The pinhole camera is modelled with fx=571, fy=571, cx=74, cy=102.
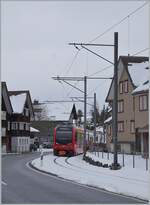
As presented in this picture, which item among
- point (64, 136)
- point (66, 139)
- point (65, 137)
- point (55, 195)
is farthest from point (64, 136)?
point (55, 195)

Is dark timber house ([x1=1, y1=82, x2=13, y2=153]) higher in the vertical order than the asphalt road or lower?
higher

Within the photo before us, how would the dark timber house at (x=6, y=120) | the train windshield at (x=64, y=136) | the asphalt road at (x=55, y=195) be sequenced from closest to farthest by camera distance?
the asphalt road at (x=55, y=195), the train windshield at (x=64, y=136), the dark timber house at (x=6, y=120)

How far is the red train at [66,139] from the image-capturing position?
58656 millimetres

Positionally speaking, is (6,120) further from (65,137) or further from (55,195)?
(55,195)

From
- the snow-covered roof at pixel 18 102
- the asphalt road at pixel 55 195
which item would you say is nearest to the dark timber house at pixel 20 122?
the snow-covered roof at pixel 18 102

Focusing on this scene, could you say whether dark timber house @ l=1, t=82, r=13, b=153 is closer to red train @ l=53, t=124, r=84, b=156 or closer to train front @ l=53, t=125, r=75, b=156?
red train @ l=53, t=124, r=84, b=156

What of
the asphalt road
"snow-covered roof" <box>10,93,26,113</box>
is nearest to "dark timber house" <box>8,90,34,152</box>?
"snow-covered roof" <box>10,93,26,113</box>

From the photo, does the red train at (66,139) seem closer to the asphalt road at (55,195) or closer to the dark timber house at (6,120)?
the dark timber house at (6,120)

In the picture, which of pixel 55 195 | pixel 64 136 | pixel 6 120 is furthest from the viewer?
pixel 6 120

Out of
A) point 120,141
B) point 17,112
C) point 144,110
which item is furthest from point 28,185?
point 17,112

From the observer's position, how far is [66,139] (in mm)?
58656

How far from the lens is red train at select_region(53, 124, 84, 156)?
58.7 metres

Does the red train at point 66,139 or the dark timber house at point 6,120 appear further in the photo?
the dark timber house at point 6,120

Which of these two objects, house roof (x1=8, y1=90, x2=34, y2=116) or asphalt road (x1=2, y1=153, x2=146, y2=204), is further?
house roof (x1=8, y1=90, x2=34, y2=116)
